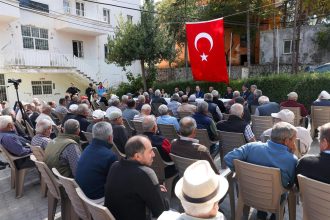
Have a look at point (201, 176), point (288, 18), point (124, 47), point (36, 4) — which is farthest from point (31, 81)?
point (288, 18)

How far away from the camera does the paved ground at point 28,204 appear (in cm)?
399

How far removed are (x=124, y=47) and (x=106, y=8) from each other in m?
8.55

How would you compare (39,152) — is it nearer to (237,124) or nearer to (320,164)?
(237,124)

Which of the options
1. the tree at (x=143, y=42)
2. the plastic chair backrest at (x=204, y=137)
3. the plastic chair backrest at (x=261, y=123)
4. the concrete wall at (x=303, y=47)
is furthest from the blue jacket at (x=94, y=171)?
the concrete wall at (x=303, y=47)

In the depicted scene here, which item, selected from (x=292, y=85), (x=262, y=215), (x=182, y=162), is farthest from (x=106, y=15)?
(x=262, y=215)

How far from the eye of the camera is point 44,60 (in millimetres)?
15930

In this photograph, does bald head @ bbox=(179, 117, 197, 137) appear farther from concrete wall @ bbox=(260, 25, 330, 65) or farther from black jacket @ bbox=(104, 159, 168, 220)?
concrete wall @ bbox=(260, 25, 330, 65)

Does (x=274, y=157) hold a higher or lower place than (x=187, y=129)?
lower

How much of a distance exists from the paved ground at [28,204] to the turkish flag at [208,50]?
546 cm

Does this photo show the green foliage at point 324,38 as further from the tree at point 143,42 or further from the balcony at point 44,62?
the balcony at point 44,62

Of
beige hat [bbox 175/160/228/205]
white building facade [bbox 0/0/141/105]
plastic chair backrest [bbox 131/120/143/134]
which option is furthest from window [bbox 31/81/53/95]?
beige hat [bbox 175/160/228/205]

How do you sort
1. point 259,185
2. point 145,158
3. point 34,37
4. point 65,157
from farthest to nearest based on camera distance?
1. point 34,37
2. point 65,157
3. point 259,185
4. point 145,158

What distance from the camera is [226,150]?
4.72 m

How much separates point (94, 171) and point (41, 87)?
1535 cm
